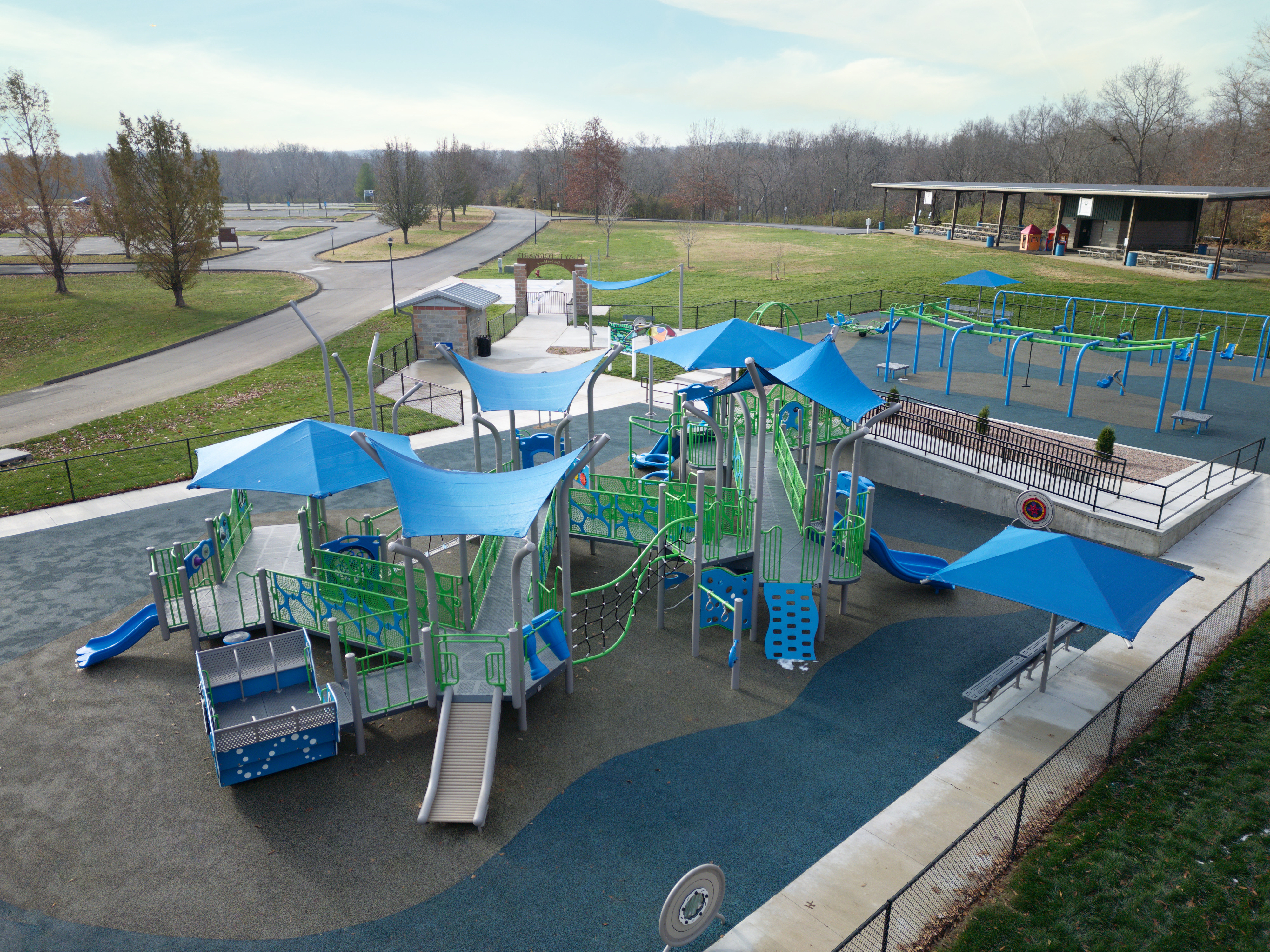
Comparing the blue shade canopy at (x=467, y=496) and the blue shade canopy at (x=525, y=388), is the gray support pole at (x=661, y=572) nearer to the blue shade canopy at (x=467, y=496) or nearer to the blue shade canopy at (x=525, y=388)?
the blue shade canopy at (x=467, y=496)

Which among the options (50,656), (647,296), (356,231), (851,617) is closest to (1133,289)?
(647,296)

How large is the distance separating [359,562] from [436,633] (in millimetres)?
2674

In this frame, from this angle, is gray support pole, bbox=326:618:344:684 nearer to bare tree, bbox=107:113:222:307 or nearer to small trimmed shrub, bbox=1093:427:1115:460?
small trimmed shrub, bbox=1093:427:1115:460

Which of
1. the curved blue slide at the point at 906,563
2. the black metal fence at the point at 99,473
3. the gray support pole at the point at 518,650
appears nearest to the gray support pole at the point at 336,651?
the gray support pole at the point at 518,650

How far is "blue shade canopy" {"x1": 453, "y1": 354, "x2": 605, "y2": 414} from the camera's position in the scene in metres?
16.3

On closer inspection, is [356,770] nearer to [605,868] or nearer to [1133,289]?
[605,868]

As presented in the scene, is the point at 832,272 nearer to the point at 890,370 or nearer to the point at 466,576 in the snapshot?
the point at 890,370

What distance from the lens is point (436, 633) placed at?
36.8 feet

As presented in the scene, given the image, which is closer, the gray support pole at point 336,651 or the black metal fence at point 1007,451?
the gray support pole at point 336,651

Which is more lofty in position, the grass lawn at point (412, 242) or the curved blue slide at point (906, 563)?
the grass lawn at point (412, 242)

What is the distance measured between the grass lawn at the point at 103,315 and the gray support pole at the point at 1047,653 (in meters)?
36.9

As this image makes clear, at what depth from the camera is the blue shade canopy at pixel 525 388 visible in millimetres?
16328

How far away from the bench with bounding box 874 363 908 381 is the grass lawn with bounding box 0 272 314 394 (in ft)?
108

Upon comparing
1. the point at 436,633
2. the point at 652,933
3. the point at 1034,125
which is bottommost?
the point at 652,933
